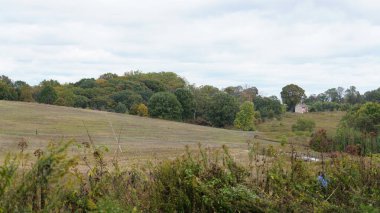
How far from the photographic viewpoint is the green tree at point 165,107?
75.6 metres

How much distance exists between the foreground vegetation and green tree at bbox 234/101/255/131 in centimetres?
7114

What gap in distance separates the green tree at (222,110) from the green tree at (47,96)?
2671 centimetres

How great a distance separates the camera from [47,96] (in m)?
75.9

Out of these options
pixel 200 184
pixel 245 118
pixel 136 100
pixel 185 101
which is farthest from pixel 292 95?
pixel 200 184

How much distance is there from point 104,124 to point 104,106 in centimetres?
3393

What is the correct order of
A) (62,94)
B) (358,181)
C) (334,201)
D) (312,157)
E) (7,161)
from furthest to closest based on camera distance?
1. (62,94)
2. (312,157)
3. (358,181)
4. (334,201)
5. (7,161)

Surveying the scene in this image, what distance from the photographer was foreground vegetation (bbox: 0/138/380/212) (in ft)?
11.1

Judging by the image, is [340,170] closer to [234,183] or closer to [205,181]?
[234,183]

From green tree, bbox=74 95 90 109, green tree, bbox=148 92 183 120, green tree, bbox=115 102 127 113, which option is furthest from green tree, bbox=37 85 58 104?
green tree, bbox=148 92 183 120

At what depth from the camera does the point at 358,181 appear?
4.74m

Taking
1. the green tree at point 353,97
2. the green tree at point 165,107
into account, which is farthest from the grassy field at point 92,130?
the green tree at point 353,97

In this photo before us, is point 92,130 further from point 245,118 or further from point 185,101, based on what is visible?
A: point 245,118

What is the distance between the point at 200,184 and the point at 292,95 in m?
109

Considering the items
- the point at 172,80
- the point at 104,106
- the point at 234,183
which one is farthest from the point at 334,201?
the point at 172,80
